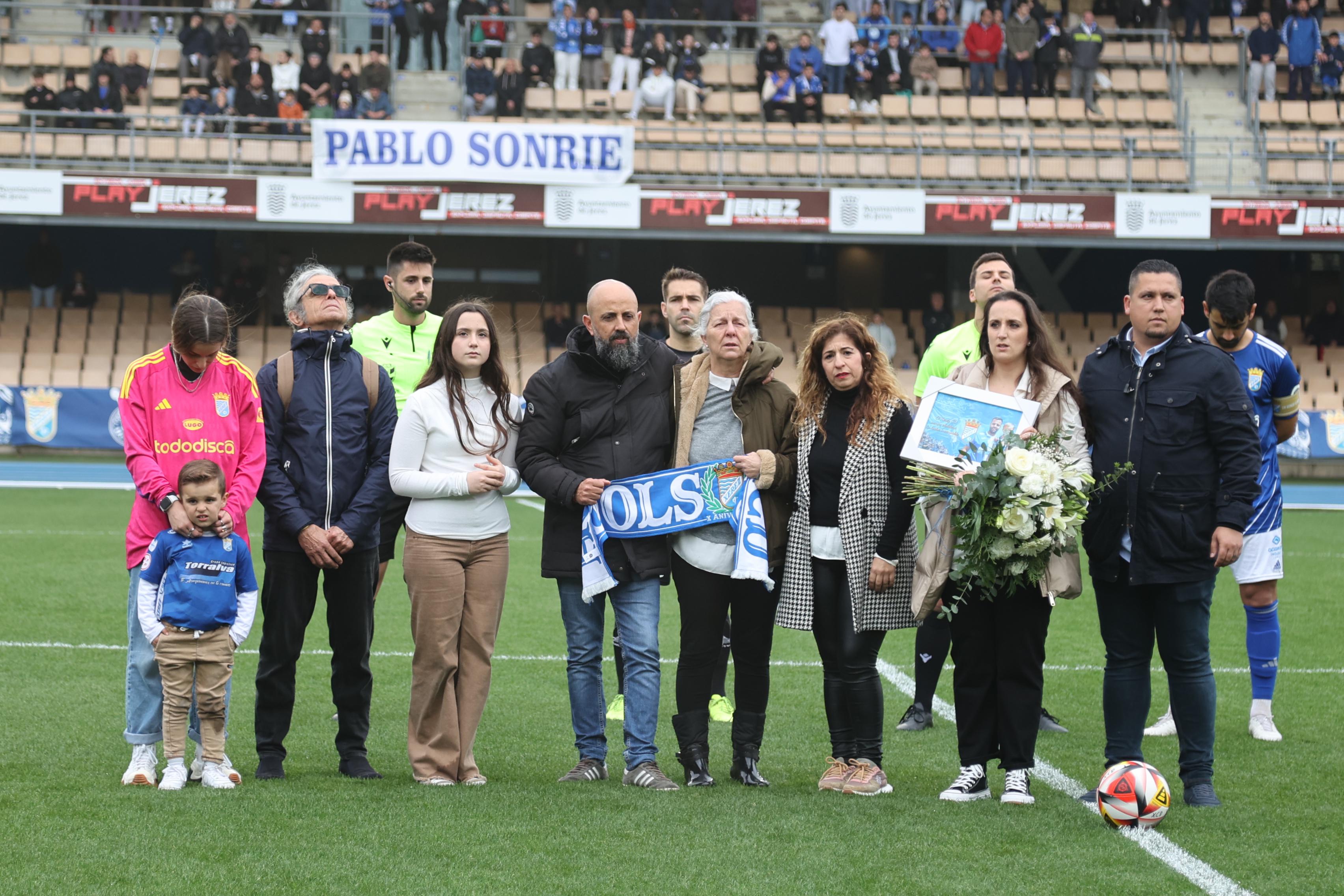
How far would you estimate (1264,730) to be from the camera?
6637 millimetres

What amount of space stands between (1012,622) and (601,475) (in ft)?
5.43

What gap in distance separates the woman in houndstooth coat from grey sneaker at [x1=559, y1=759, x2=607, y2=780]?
2.85ft

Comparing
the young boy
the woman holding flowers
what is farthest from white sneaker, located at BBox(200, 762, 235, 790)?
the woman holding flowers

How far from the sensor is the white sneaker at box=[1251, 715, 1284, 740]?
660 cm

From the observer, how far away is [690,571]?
5574mm

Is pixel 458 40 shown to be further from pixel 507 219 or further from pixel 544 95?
pixel 507 219

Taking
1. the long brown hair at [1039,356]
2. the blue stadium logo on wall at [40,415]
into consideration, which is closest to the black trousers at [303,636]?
the long brown hair at [1039,356]

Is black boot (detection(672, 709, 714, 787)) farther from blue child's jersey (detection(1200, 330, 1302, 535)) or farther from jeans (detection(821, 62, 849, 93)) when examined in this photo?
jeans (detection(821, 62, 849, 93))

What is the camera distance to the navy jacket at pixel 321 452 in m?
5.61

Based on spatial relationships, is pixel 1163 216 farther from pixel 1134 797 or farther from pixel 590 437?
pixel 1134 797

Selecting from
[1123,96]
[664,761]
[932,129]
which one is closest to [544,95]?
[932,129]

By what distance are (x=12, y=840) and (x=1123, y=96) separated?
25.6 meters

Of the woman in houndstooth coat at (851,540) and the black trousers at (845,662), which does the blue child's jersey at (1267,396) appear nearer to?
the woman in houndstooth coat at (851,540)

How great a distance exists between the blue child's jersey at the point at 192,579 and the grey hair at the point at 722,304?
2006 millimetres
